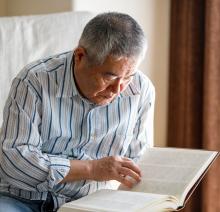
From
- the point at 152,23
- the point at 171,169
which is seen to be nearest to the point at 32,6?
the point at 152,23

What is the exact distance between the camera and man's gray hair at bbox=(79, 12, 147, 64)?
1.10m

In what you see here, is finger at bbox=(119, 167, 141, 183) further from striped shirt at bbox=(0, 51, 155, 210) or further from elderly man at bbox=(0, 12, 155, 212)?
striped shirt at bbox=(0, 51, 155, 210)

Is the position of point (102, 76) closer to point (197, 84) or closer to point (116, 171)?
point (116, 171)

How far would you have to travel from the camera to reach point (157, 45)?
2182 millimetres

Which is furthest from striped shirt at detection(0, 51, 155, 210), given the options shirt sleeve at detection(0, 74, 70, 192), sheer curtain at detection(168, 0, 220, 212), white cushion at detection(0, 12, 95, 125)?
sheer curtain at detection(168, 0, 220, 212)

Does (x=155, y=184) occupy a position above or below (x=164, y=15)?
below

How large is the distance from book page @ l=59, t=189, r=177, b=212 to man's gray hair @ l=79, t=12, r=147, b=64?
343 mm

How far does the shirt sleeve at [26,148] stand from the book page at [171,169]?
201 millimetres

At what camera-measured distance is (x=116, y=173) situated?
1172 mm

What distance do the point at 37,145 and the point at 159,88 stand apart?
1122 mm

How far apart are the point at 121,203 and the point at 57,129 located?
35cm

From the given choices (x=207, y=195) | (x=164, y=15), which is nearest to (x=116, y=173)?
(x=207, y=195)

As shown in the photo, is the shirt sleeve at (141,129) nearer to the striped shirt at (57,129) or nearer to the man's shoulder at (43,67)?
the striped shirt at (57,129)

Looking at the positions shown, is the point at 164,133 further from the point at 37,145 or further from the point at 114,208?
the point at 114,208
